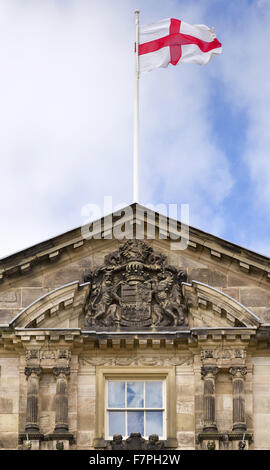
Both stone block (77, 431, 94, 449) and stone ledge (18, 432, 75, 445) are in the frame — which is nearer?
stone ledge (18, 432, 75, 445)

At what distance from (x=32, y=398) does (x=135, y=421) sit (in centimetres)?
246

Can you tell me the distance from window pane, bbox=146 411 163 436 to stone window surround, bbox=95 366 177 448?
205 mm

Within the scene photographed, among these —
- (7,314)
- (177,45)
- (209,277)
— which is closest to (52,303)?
(7,314)

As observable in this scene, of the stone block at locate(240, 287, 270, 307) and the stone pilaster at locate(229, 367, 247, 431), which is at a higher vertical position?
the stone block at locate(240, 287, 270, 307)

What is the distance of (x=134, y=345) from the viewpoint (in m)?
31.6

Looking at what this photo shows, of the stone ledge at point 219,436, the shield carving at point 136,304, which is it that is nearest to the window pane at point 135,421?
the stone ledge at point 219,436

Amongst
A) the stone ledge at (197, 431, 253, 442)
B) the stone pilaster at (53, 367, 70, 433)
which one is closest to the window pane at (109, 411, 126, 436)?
the stone pilaster at (53, 367, 70, 433)

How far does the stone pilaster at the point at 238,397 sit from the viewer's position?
30.6 m

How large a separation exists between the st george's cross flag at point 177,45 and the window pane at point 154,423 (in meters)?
9.77

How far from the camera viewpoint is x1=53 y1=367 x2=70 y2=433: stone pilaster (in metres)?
30.6

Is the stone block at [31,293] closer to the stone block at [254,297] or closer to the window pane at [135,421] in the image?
the window pane at [135,421]

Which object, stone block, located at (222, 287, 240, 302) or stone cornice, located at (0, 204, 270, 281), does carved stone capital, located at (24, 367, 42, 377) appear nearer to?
stone cornice, located at (0, 204, 270, 281)

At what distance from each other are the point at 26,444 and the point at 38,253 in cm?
474

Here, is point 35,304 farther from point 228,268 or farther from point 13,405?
point 228,268
